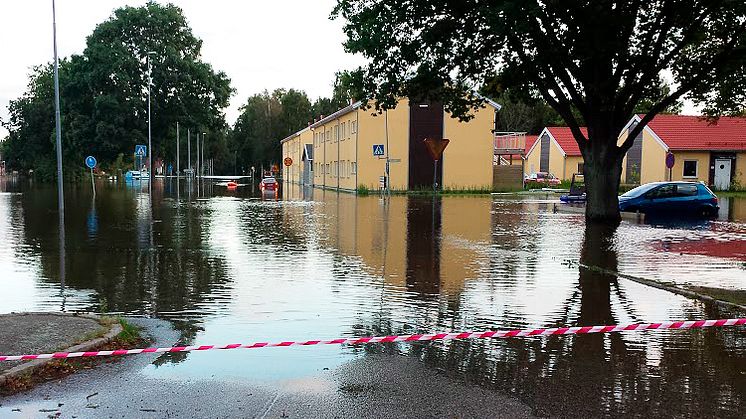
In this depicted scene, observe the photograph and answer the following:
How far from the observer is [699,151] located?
4681 cm

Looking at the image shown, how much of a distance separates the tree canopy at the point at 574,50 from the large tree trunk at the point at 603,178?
31 mm

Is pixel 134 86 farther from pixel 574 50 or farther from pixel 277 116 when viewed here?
pixel 277 116

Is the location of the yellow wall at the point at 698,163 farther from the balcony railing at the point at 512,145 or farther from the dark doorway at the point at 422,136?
the dark doorway at the point at 422,136

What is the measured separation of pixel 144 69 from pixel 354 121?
21.6 metres

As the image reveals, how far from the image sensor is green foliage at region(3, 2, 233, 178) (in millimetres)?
55562

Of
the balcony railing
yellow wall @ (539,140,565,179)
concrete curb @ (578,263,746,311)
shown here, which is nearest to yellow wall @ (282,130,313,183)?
yellow wall @ (539,140,565,179)

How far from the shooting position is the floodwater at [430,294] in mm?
5664

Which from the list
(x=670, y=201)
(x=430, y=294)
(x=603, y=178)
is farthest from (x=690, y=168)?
(x=430, y=294)

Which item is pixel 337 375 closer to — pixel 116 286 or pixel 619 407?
pixel 619 407

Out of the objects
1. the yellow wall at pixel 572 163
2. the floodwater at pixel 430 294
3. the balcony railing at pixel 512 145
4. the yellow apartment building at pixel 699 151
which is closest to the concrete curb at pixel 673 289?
the floodwater at pixel 430 294

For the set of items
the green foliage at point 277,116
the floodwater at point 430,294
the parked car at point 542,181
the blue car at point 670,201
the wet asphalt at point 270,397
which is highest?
the green foliage at point 277,116

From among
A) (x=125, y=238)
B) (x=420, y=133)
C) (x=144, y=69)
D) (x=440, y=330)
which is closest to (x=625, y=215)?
(x=125, y=238)

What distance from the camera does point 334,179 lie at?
55.0m

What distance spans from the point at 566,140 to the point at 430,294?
2378 inches
